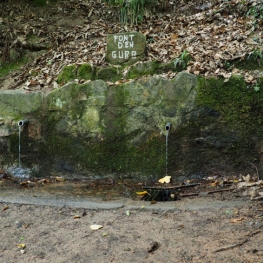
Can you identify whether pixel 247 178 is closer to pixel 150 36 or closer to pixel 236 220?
pixel 236 220

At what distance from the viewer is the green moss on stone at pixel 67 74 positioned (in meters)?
6.22

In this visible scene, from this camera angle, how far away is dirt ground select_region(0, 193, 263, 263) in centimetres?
321

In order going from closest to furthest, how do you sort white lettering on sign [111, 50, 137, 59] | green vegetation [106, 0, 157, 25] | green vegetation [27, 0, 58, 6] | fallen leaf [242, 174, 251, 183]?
fallen leaf [242, 174, 251, 183], white lettering on sign [111, 50, 137, 59], green vegetation [106, 0, 157, 25], green vegetation [27, 0, 58, 6]

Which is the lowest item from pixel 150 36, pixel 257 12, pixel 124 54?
pixel 124 54

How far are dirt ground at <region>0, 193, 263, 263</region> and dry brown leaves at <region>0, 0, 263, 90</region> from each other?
212cm

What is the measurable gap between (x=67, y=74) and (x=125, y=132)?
1647 mm

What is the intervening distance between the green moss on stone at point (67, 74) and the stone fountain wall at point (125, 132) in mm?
715

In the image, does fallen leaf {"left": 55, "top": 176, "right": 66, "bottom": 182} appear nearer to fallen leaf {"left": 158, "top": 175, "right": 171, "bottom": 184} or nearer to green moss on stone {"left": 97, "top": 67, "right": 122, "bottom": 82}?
fallen leaf {"left": 158, "top": 175, "right": 171, "bottom": 184}

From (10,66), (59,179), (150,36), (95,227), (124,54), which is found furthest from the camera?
(10,66)

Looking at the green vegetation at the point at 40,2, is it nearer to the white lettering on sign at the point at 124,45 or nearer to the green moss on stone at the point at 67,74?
the green moss on stone at the point at 67,74

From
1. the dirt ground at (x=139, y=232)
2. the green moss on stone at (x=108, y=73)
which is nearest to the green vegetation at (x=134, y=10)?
the green moss on stone at (x=108, y=73)

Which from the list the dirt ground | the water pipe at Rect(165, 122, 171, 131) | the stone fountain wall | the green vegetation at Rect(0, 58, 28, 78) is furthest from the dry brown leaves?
the dirt ground

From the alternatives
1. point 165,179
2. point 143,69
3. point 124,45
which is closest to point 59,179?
point 165,179

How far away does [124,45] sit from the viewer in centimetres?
611
